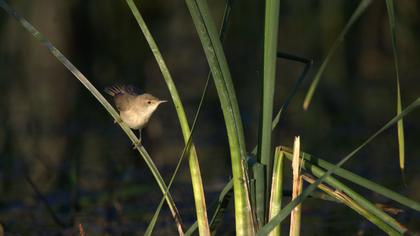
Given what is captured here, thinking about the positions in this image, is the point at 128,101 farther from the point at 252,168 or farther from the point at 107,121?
the point at 107,121

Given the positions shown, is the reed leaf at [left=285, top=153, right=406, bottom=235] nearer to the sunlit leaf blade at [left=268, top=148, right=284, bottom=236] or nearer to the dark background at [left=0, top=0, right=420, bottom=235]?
the sunlit leaf blade at [left=268, top=148, right=284, bottom=236]

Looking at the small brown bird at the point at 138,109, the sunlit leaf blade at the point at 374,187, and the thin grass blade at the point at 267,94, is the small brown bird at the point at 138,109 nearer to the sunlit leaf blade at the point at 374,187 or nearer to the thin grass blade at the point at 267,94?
the thin grass blade at the point at 267,94

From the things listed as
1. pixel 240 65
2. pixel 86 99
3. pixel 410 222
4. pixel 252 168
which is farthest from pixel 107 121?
pixel 252 168

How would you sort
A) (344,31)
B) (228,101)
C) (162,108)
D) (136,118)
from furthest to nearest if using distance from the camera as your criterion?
(162,108) < (136,118) < (344,31) < (228,101)

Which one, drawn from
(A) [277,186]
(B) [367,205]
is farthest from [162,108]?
(B) [367,205]

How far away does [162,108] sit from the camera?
11.4 metres

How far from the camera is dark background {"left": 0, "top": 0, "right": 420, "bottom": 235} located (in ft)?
22.3

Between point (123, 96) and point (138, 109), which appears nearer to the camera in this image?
point (138, 109)

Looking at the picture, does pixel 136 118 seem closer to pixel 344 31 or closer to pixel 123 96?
pixel 123 96

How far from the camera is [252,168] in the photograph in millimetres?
3688

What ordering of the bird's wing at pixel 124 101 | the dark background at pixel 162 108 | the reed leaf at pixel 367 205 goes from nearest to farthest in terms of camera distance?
the reed leaf at pixel 367 205 → the bird's wing at pixel 124 101 → the dark background at pixel 162 108

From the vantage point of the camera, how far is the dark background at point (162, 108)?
22.3ft

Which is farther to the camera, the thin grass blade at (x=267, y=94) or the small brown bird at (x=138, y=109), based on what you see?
the small brown bird at (x=138, y=109)

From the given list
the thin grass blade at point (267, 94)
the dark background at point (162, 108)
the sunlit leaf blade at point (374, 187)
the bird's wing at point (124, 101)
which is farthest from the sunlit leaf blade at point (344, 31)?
the dark background at point (162, 108)
